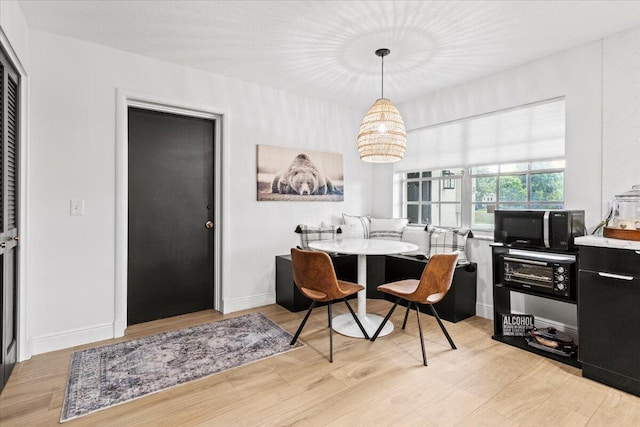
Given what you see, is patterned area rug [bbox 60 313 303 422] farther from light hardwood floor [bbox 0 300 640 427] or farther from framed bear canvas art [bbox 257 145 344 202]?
framed bear canvas art [bbox 257 145 344 202]

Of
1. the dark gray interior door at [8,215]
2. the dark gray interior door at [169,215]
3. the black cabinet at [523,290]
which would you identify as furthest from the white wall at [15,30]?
the black cabinet at [523,290]

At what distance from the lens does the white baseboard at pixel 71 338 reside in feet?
8.39

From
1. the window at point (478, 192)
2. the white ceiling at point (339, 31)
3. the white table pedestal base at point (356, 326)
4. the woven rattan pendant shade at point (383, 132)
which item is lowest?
the white table pedestal base at point (356, 326)

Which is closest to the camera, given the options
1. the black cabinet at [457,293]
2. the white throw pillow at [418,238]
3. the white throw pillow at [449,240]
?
the black cabinet at [457,293]

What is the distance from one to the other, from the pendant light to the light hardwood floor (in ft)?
5.21

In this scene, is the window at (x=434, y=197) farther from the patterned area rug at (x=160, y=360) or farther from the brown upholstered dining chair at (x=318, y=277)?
the patterned area rug at (x=160, y=360)

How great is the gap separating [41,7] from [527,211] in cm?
383

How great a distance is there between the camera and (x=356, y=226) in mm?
4164

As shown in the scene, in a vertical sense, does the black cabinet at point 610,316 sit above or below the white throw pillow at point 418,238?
below

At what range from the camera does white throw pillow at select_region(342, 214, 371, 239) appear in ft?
13.4

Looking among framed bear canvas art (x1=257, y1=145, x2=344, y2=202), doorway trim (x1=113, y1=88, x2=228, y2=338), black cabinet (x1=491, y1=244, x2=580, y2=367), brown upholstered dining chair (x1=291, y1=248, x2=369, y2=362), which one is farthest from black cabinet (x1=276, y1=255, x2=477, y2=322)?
doorway trim (x1=113, y1=88, x2=228, y2=338)

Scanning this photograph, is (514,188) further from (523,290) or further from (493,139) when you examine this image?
(523,290)

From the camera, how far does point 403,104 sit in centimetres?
433

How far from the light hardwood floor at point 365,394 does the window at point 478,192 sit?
143 cm
